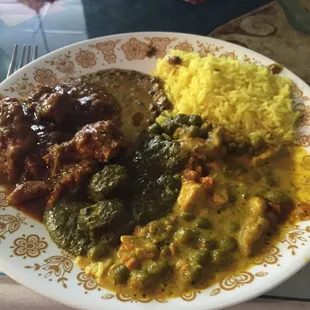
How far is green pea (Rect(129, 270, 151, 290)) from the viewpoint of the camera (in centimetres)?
250

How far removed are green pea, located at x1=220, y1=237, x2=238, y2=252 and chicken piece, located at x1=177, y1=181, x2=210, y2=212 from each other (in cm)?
31

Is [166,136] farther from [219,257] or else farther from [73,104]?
[219,257]

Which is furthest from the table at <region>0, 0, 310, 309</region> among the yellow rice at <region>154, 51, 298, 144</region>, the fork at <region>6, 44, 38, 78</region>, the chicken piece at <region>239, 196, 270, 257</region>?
the chicken piece at <region>239, 196, 270, 257</region>

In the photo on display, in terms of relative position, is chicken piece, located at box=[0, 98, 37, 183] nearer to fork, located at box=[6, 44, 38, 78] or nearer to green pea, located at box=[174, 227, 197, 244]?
fork, located at box=[6, 44, 38, 78]

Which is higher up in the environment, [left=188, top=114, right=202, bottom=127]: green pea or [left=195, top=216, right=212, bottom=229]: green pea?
[left=188, top=114, right=202, bottom=127]: green pea

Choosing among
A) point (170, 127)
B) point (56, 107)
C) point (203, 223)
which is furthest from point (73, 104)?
point (203, 223)

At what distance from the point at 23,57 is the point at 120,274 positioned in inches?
101

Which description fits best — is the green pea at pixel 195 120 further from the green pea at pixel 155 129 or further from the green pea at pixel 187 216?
the green pea at pixel 187 216

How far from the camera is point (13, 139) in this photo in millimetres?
3301

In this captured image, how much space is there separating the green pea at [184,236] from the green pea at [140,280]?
0.32 metres

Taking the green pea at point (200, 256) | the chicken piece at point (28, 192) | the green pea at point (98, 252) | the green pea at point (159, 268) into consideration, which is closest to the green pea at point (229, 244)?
the green pea at point (200, 256)

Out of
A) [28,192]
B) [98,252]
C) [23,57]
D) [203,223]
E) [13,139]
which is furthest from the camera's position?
[23,57]

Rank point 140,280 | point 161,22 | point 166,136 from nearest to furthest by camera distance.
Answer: point 140,280, point 166,136, point 161,22

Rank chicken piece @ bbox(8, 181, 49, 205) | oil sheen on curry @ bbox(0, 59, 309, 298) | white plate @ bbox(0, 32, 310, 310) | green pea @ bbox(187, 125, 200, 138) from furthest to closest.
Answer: green pea @ bbox(187, 125, 200, 138)
chicken piece @ bbox(8, 181, 49, 205)
oil sheen on curry @ bbox(0, 59, 309, 298)
white plate @ bbox(0, 32, 310, 310)
